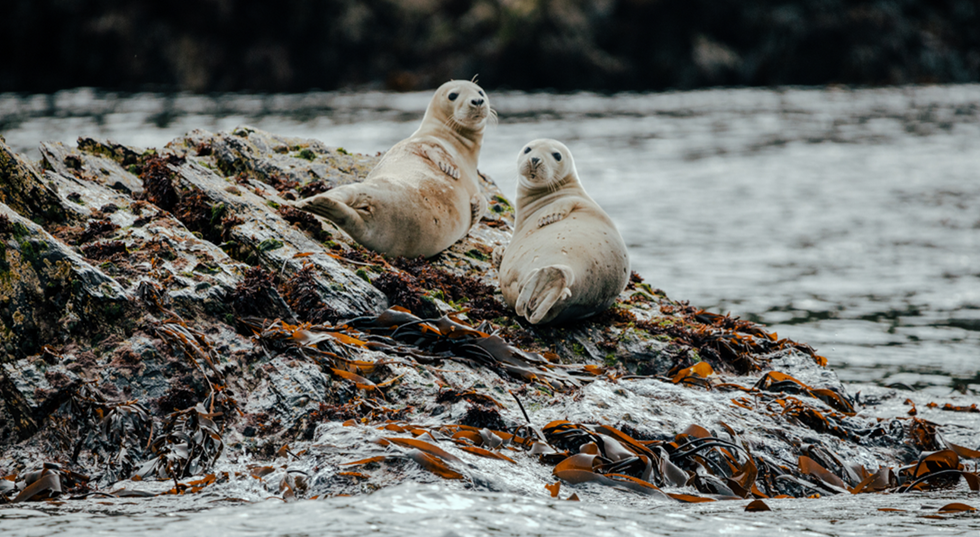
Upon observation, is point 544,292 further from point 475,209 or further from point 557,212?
point 475,209

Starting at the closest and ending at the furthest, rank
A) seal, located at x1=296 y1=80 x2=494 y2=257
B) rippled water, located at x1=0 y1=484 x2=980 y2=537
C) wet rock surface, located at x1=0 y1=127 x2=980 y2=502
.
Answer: rippled water, located at x1=0 y1=484 x2=980 y2=537 → wet rock surface, located at x1=0 y1=127 x2=980 y2=502 → seal, located at x1=296 y1=80 x2=494 y2=257

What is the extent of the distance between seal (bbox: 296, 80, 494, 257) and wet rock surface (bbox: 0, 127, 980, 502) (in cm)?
21

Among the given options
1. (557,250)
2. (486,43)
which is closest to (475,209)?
(557,250)

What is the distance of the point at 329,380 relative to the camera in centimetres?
414

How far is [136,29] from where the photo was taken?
4428cm

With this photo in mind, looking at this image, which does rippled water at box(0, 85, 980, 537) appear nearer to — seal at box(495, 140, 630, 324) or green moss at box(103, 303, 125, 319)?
seal at box(495, 140, 630, 324)

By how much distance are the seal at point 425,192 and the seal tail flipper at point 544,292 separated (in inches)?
44.2

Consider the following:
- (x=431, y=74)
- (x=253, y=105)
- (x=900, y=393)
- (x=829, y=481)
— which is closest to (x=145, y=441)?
(x=829, y=481)

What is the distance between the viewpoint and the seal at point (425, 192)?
5.93 metres

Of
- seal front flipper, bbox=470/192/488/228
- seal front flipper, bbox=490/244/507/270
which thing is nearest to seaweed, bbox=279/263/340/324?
seal front flipper, bbox=490/244/507/270

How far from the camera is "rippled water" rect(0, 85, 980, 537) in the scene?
2.60m

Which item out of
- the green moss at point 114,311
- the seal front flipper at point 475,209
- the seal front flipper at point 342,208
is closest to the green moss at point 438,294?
the seal front flipper at point 342,208

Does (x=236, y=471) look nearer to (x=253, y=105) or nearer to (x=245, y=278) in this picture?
(x=245, y=278)

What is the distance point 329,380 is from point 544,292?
65.2 inches
